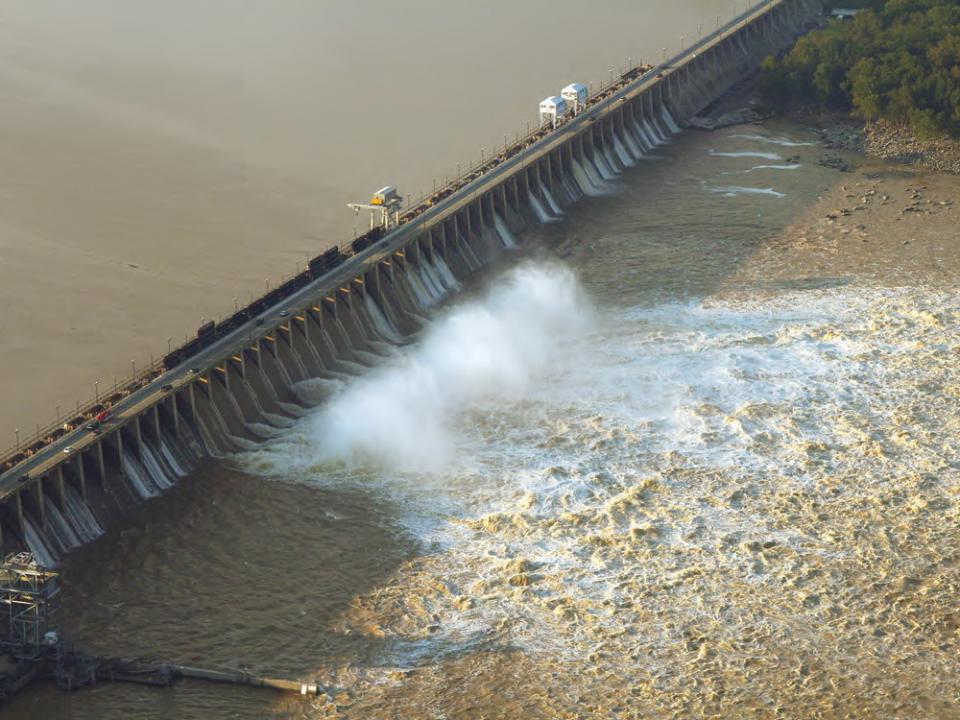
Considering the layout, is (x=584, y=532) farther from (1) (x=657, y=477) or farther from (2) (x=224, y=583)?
(2) (x=224, y=583)

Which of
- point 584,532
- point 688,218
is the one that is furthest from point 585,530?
point 688,218

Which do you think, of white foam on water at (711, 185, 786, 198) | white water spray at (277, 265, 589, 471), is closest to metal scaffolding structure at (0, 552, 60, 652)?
white water spray at (277, 265, 589, 471)

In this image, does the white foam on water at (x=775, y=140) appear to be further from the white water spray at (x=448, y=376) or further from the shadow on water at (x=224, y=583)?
the shadow on water at (x=224, y=583)

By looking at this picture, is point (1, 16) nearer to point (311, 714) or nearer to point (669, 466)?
point (669, 466)

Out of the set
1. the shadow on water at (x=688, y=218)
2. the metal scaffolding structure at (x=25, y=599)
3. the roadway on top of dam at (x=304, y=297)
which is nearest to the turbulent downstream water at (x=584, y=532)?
the metal scaffolding structure at (x=25, y=599)

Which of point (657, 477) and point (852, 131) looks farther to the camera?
point (852, 131)

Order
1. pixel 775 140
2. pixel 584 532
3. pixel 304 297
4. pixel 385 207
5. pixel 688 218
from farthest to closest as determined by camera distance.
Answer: pixel 775 140 < pixel 688 218 < pixel 385 207 < pixel 304 297 < pixel 584 532
